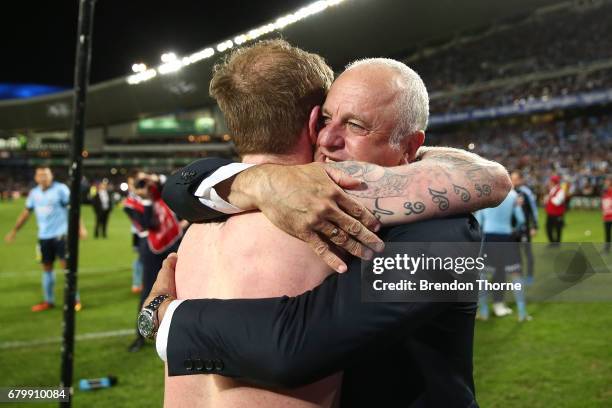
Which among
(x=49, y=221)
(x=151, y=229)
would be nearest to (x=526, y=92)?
(x=49, y=221)

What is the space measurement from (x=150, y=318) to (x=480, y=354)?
214 inches

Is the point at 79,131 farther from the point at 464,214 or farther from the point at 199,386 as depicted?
the point at 464,214

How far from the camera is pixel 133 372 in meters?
5.94

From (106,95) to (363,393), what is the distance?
47439 mm

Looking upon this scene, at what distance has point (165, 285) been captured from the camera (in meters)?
1.83

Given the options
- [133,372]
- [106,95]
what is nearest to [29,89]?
[106,95]

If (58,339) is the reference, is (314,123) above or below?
above

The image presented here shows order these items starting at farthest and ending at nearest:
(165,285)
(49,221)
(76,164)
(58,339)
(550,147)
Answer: (550,147)
(49,221)
(58,339)
(76,164)
(165,285)

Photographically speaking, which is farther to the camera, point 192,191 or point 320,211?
point 192,191

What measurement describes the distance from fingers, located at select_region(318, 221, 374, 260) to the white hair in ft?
1.31

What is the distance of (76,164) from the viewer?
3393 mm

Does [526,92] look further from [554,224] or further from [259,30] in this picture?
[554,224]

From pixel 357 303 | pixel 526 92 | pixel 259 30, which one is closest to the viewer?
pixel 357 303

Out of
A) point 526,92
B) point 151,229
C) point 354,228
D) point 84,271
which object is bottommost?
point 84,271
